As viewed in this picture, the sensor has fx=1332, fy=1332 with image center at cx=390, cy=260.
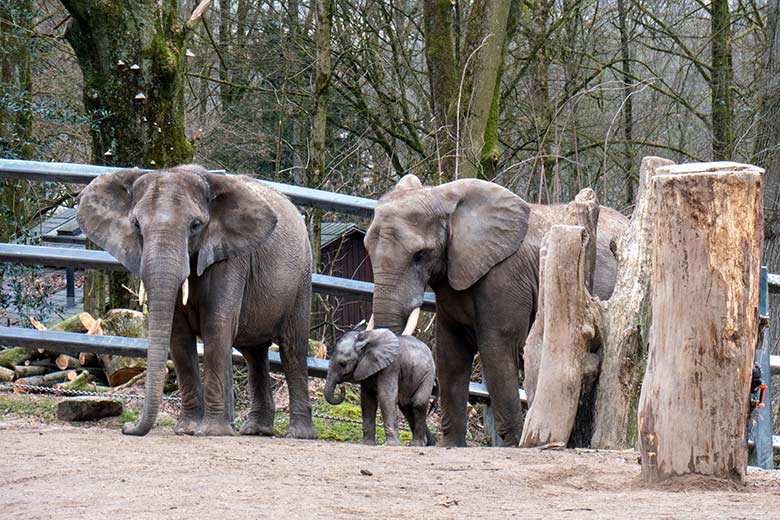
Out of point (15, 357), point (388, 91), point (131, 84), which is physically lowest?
point (15, 357)

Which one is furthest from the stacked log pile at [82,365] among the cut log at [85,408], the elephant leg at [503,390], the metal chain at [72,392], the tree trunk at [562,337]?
the tree trunk at [562,337]

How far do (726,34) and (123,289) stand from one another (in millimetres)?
10557

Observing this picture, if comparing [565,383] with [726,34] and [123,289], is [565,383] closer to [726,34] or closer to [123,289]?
[123,289]

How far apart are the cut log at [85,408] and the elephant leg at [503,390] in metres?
2.51

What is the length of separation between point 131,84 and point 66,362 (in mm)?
2623

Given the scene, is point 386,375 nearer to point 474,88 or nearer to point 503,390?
point 503,390

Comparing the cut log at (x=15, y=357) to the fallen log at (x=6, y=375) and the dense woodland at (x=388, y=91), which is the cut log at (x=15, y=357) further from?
the dense woodland at (x=388, y=91)

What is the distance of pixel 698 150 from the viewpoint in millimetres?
19938

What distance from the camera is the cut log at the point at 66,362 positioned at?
11.0 metres

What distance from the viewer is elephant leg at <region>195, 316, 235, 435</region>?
7.98 meters

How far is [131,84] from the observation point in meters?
12.0

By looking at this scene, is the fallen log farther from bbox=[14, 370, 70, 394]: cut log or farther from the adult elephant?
the adult elephant

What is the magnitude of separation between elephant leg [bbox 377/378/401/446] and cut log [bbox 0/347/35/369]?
12.9ft

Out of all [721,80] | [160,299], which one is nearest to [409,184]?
[160,299]
